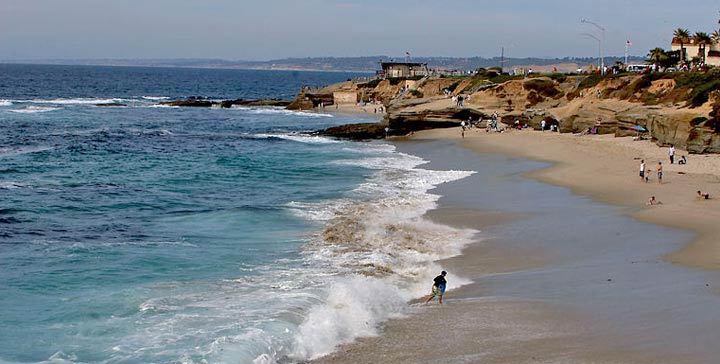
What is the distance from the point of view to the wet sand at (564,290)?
11906 mm

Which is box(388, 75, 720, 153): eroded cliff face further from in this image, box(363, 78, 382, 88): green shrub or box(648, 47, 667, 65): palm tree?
box(363, 78, 382, 88): green shrub

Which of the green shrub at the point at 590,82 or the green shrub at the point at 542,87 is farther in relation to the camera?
the green shrub at the point at 542,87

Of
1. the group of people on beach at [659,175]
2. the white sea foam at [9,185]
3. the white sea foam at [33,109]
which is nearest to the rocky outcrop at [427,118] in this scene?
the group of people on beach at [659,175]

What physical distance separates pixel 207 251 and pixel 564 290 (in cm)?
895

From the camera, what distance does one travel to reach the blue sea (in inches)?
513

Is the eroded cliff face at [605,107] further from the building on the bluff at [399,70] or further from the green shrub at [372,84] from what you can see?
the building on the bluff at [399,70]

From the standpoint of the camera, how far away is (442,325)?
13.4 meters

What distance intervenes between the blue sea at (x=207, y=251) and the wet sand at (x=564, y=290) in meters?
0.98

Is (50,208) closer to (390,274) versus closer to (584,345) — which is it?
(390,274)

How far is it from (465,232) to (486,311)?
756 centimetres

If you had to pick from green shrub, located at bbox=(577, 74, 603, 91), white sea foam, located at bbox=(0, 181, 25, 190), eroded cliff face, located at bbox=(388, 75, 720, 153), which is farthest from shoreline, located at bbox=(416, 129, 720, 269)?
→ white sea foam, located at bbox=(0, 181, 25, 190)

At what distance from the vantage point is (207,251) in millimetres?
19266

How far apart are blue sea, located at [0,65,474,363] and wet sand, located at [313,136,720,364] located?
982 mm

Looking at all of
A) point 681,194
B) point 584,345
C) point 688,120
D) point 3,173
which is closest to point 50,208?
point 3,173
